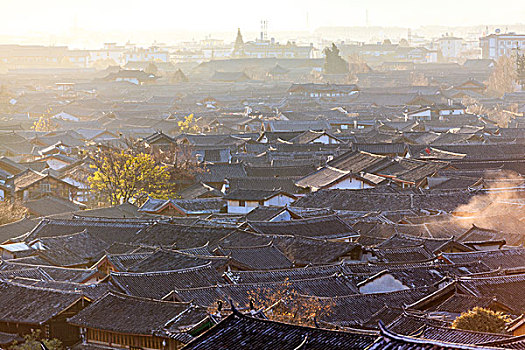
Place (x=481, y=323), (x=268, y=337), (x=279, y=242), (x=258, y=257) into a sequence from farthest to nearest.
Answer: (x=279, y=242), (x=258, y=257), (x=481, y=323), (x=268, y=337)

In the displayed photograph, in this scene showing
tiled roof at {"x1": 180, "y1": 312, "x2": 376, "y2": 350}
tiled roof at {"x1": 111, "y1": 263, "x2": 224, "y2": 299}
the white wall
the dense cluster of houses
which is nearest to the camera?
tiled roof at {"x1": 180, "y1": 312, "x2": 376, "y2": 350}

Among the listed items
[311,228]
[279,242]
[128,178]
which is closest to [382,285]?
[279,242]

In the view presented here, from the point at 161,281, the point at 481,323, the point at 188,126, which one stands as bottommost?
the point at 188,126

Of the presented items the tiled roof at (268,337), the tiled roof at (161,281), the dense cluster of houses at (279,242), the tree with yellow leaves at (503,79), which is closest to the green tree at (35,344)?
the dense cluster of houses at (279,242)

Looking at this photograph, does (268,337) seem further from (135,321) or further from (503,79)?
(503,79)

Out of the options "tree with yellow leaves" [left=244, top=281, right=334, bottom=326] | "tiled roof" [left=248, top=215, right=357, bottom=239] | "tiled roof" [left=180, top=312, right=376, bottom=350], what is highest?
"tiled roof" [left=180, top=312, right=376, bottom=350]

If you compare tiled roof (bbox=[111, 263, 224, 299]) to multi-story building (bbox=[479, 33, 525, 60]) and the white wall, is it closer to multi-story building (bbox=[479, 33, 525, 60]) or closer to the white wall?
the white wall

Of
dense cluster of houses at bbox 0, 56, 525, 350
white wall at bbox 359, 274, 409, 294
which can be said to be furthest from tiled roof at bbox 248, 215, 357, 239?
white wall at bbox 359, 274, 409, 294
